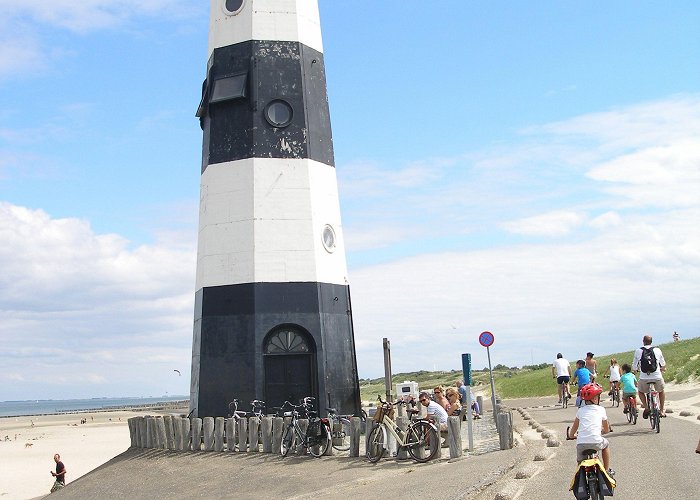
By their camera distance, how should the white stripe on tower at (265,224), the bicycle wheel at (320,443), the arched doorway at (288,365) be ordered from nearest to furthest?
1. the bicycle wheel at (320,443)
2. the arched doorway at (288,365)
3. the white stripe on tower at (265,224)

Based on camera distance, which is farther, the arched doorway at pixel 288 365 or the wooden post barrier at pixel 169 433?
the arched doorway at pixel 288 365

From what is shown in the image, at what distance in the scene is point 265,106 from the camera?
952 inches

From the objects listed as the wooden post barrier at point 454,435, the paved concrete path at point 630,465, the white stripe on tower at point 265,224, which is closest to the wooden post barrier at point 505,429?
the paved concrete path at point 630,465

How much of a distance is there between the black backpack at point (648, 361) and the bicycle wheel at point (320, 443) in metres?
7.17

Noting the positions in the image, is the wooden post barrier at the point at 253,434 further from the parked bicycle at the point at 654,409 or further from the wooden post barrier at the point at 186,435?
the parked bicycle at the point at 654,409

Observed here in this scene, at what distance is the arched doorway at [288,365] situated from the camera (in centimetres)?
2298

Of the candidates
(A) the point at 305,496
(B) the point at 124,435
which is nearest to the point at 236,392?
(A) the point at 305,496

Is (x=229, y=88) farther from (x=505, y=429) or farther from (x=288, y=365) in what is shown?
(x=505, y=429)

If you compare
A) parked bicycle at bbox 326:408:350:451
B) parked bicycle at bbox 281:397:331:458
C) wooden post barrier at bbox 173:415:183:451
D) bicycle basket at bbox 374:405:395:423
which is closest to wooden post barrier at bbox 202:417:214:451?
wooden post barrier at bbox 173:415:183:451

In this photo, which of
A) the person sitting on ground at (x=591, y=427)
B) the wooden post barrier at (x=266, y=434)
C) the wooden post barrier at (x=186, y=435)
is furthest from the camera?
the wooden post barrier at (x=186, y=435)

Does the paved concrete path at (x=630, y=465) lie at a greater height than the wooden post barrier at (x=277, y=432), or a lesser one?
lesser

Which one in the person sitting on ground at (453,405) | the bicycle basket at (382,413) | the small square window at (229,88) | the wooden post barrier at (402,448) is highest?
the small square window at (229,88)

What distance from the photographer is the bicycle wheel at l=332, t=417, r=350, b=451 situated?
19984mm

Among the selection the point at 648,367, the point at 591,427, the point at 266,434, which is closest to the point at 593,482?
the point at 591,427
